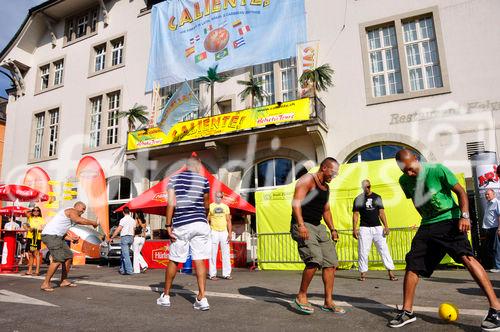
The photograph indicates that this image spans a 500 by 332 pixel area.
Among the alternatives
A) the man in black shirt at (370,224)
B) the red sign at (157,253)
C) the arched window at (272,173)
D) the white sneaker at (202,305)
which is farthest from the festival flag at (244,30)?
the white sneaker at (202,305)

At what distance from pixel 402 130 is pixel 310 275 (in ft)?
36.7

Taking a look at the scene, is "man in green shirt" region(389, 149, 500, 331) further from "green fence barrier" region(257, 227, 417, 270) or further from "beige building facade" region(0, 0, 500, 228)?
"beige building facade" region(0, 0, 500, 228)

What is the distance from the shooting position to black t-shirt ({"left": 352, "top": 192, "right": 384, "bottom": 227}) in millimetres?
7812

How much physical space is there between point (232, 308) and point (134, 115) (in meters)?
15.8

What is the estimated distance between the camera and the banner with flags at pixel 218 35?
1652 centimetres

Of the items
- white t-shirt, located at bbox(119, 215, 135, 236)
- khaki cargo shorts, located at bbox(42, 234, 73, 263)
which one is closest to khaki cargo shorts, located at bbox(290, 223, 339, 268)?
khaki cargo shorts, located at bbox(42, 234, 73, 263)

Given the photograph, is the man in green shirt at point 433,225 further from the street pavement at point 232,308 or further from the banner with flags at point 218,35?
the banner with flags at point 218,35

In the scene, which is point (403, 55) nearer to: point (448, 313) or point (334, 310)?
point (334, 310)

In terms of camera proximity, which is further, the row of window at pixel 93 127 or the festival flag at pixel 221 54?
the row of window at pixel 93 127

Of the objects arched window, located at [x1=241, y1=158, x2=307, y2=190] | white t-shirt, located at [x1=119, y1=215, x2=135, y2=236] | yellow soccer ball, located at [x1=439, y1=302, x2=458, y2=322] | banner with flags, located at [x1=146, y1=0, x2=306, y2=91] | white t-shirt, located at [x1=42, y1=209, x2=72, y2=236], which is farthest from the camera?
banner with flags, located at [x1=146, y1=0, x2=306, y2=91]

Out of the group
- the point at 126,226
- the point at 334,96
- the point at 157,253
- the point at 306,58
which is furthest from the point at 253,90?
the point at 126,226

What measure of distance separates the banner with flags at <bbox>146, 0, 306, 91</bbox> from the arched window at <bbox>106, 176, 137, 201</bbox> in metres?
4.81

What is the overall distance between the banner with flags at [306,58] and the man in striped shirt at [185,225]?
11.1 metres

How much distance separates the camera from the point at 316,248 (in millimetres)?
4438
